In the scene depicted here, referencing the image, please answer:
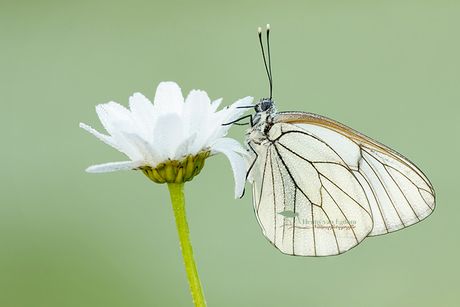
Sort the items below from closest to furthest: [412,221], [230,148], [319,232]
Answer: [230,148] → [412,221] → [319,232]

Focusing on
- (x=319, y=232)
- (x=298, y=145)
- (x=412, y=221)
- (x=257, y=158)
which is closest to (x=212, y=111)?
(x=257, y=158)

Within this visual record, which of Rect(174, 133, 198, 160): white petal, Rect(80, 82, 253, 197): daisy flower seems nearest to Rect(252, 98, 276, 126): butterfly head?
Rect(80, 82, 253, 197): daisy flower

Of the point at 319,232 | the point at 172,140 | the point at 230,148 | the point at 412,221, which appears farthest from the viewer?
the point at 319,232

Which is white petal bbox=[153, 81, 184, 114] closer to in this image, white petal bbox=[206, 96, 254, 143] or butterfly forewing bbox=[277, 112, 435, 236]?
white petal bbox=[206, 96, 254, 143]

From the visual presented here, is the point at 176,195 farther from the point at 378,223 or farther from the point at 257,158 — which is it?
the point at 378,223

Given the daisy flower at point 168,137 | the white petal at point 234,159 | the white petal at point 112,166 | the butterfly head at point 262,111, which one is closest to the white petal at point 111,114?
the daisy flower at point 168,137

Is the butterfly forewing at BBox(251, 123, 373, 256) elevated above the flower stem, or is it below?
above

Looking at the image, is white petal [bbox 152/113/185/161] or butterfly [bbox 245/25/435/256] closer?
white petal [bbox 152/113/185/161]
